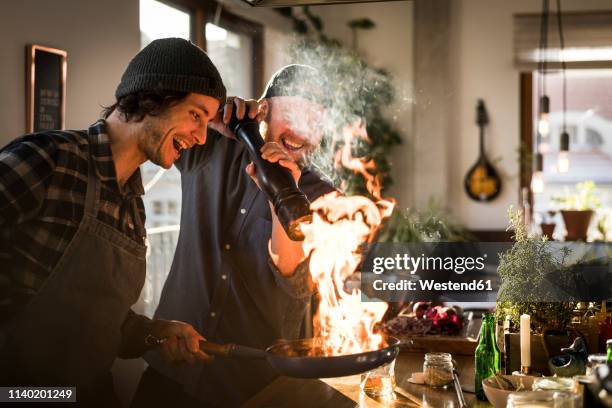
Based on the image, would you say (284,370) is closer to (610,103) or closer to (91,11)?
(91,11)

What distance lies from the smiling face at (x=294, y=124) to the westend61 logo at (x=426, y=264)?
0.41 meters

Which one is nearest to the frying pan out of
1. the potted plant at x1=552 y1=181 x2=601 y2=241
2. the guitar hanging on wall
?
the guitar hanging on wall

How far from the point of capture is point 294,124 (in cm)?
207

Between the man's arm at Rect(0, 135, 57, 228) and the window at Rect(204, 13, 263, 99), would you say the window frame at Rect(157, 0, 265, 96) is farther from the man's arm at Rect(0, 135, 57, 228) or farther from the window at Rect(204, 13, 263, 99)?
the man's arm at Rect(0, 135, 57, 228)

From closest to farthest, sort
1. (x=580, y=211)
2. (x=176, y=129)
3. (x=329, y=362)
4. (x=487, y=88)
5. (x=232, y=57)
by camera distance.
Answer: (x=329, y=362)
(x=176, y=129)
(x=232, y=57)
(x=487, y=88)
(x=580, y=211)

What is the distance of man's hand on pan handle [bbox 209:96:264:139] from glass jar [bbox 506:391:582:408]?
100 cm

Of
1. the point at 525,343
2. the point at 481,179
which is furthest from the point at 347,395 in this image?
the point at 481,179

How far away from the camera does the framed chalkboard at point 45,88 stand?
1726 mm

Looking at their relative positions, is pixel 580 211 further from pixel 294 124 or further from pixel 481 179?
pixel 294 124

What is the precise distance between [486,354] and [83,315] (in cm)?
97

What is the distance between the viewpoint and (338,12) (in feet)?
8.82

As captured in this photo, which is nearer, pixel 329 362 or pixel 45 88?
pixel 329 362

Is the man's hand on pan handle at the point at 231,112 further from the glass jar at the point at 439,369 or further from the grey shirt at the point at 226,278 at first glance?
the glass jar at the point at 439,369

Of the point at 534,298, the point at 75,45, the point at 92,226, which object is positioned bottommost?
the point at 534,298
